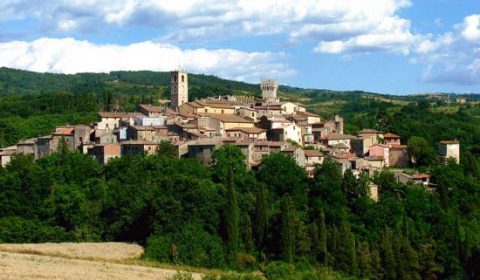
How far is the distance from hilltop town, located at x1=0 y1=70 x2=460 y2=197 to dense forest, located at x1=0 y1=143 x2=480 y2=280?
2.95m

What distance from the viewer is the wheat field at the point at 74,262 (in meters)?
34.4

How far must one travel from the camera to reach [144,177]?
56.9 m

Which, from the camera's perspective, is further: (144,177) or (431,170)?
(431,170)

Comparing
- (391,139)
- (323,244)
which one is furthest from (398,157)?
(323,244)

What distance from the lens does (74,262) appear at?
39.2 metres

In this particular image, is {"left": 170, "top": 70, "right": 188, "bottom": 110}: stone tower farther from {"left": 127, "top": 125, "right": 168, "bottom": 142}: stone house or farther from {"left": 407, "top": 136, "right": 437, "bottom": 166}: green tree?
{"left": 407, "top": 136, "right": 437, "bottom": 166}: green tree

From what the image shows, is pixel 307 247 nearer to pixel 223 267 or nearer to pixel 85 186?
pixel 223 267

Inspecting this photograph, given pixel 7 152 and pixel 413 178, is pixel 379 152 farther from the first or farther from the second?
pixel 7 152

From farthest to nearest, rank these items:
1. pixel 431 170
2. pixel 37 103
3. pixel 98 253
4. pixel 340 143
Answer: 1. pixel 37 103
2. pixel 340 143
3. pixel 431 170
4. pixel 98 253

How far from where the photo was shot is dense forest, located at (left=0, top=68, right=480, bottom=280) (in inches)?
1889

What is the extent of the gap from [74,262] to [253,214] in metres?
14.8

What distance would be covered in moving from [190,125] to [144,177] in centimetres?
1584

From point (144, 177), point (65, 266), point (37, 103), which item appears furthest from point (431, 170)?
point (37, 103)

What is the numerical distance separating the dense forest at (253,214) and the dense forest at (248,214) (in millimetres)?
81
